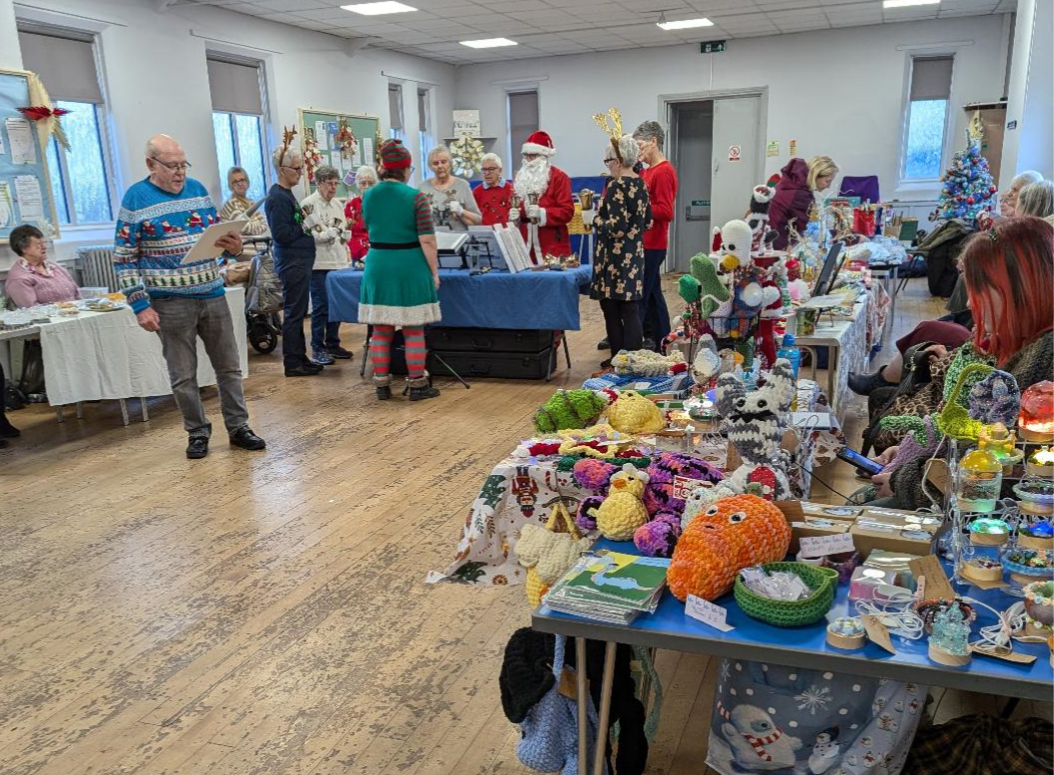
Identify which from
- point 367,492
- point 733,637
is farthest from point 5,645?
point 733,637

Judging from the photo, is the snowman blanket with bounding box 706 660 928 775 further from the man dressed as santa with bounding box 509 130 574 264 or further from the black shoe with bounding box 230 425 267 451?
the man dressed as santa with bounding box 509 130 574 264

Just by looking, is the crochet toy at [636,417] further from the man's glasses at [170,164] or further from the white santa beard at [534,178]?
the white santa beard at [534,178]

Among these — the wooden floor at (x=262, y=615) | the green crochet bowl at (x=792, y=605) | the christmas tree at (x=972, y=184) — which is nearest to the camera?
the green crochet bowl at (x=792, y=605)

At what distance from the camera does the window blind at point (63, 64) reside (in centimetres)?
646

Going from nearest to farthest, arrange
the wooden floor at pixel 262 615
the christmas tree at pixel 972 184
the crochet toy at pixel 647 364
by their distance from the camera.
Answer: the wooden floor at pixel 262 615, the crochet toy at pixel 647 364, the christmas tree at pixel 972 184

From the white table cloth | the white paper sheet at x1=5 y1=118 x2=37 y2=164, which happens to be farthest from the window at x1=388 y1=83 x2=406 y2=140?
the white table cloth

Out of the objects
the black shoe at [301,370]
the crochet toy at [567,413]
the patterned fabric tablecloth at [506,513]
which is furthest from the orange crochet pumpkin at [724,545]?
the black shoe at [301,370]

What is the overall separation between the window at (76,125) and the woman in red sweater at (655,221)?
450 cm

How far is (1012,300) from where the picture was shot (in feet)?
6.46

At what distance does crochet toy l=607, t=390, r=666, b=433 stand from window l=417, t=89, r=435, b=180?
9.88 meters

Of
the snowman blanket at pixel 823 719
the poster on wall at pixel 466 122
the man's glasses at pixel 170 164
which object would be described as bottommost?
the snowman blanket at pixel 823 719

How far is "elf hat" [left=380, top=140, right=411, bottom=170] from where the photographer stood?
4812 millimetres

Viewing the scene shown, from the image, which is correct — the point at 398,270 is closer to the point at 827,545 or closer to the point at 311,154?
the point at 827,545

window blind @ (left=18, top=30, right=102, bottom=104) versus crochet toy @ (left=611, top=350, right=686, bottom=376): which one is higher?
window blind @ (left=18, top=30, right=102, bottom=104)
